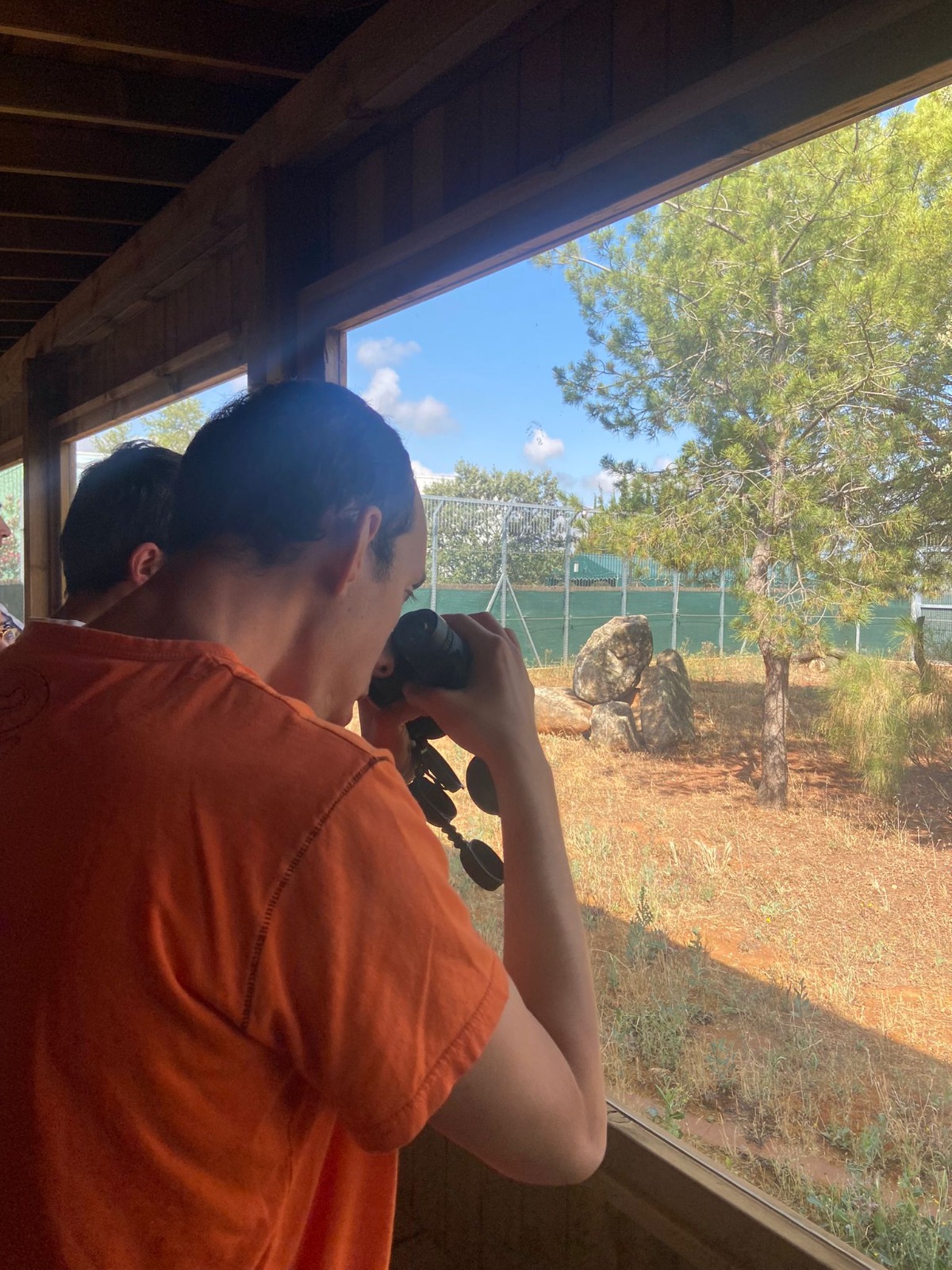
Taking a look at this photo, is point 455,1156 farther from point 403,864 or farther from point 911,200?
point 911,200

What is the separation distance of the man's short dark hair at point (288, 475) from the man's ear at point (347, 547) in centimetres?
1

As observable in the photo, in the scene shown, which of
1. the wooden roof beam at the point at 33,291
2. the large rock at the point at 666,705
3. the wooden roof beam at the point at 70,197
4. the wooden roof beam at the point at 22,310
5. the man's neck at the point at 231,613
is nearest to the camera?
the man's neck at the point at 231,613

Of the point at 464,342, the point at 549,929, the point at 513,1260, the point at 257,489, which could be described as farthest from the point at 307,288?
the point at 513,1260

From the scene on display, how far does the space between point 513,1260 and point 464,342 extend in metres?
1.79

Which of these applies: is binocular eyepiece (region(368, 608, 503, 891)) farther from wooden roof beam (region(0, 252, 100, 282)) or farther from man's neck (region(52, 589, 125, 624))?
wooden roof beam (region(0, 252, 100, 282))

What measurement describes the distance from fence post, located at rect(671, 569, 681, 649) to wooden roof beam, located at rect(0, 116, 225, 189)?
1.75m

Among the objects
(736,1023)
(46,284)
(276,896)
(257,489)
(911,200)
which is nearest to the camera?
(276,896)

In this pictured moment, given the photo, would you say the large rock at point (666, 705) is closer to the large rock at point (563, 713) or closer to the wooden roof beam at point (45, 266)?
the large rock at point (563, 713)

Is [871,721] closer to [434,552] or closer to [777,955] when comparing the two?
[777,955]

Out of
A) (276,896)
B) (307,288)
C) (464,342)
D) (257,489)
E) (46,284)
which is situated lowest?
(276,896)

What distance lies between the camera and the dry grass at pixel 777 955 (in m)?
1.29

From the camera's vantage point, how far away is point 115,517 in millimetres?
1668

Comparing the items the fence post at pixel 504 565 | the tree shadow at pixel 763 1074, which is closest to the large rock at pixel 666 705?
Answer: the tree shadow at pixel 763 1074

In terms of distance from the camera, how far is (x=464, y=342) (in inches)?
82.2
